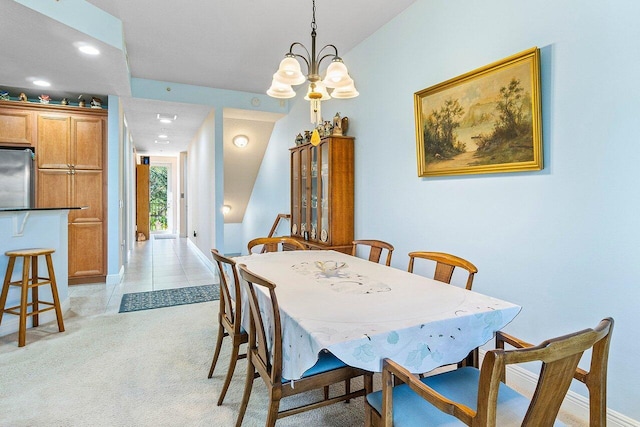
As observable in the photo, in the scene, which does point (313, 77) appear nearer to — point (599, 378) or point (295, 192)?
point (599, 378)

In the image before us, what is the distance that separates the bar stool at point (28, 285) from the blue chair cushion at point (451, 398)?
9.76ft

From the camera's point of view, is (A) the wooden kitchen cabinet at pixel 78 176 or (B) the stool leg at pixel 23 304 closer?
(B) the stool leg at pixel 23 304

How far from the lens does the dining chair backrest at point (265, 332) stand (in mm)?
1441

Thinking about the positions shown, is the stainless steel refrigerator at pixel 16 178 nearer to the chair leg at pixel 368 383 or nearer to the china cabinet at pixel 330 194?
the china cabinet at pixel 330 194

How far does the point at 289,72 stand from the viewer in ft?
6.75

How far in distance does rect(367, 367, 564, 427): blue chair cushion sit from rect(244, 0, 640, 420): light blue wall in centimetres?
90

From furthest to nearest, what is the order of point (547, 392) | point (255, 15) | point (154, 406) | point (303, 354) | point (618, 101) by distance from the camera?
point (255, 15), point (154, 406), point (618, 101), point (303, 354), point (547, 392)

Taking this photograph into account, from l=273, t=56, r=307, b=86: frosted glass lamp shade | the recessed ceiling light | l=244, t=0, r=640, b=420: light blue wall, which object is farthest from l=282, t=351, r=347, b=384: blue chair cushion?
the recessed ceiling light

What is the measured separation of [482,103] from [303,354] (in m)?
1.99

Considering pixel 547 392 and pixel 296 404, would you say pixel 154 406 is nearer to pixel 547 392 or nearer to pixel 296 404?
pixel 296 404

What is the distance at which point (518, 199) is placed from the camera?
2160 millimetres

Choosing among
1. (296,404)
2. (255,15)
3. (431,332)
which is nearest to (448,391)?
(431,332)

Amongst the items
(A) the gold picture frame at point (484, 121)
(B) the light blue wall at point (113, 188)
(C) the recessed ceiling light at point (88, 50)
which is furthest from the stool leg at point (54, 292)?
(A) the gold picture frame at point (484, 121)

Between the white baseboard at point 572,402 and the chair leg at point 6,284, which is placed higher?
the chair leg at point 6,284
